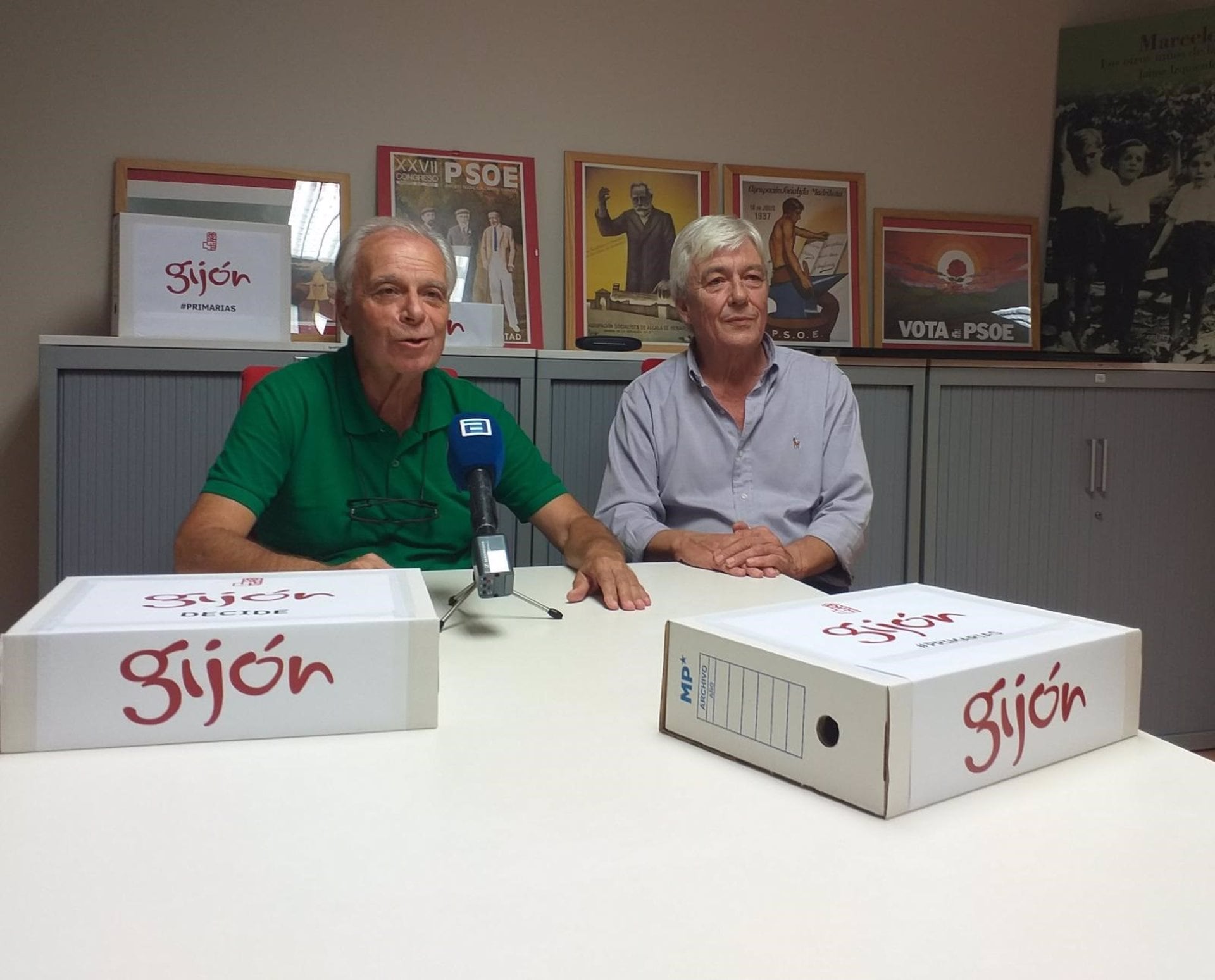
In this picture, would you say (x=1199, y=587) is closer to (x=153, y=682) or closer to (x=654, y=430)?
(x=654, y=430)

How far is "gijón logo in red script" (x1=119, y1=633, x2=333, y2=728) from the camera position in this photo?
82 centimetres

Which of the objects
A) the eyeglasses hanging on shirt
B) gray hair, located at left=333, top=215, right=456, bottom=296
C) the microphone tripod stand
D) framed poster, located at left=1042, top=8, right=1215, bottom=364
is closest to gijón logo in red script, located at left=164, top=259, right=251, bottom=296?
gray hair, located at left=333, top=215, right=456, bottom=296

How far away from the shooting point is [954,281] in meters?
3.35

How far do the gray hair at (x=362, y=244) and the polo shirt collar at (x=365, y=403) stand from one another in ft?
0.37

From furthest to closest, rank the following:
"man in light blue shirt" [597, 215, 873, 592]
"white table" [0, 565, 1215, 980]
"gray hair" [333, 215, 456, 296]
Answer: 1. "man in light blue shirt" [597, 215, 873, 592]
2. "gray hair" [333, 215, 456, 296]
3. "white table" [0, 565, 1215, 980]

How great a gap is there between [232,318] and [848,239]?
6.30ft

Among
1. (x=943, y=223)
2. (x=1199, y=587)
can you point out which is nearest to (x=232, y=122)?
(x=943, y=223)

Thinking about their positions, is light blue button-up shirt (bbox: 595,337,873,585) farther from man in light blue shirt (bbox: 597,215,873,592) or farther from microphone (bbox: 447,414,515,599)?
microphone (bbox: 447,414,515,599)

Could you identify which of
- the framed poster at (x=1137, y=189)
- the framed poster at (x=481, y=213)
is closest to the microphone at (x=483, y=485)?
the framed poster at (x=481, y=213)

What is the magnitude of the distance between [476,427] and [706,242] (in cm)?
114

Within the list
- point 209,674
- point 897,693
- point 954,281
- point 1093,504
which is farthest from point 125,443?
point 1093,504

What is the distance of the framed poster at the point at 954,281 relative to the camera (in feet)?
10.8

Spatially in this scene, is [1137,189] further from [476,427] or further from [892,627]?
[892,627]

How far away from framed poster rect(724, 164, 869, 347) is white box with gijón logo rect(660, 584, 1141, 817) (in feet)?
7.71
